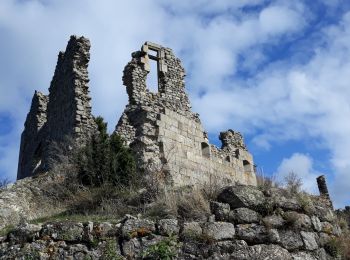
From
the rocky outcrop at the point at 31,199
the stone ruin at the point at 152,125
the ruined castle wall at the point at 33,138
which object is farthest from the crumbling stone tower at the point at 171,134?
the ruined castle wall at the point at 33,138

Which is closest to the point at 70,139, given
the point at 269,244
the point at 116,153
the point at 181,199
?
the point at 116,153

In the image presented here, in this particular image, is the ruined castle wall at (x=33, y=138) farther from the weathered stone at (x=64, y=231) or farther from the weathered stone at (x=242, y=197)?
the weathered stone at (x=242, y=197)

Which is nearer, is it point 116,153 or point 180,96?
point 116,153

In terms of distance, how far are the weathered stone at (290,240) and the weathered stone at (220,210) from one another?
0.77 m

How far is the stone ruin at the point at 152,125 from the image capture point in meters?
15.0

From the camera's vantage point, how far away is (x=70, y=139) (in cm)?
1482

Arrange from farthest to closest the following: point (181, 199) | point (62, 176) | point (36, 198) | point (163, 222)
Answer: point (62, 176), point (36, 198), point (181, 199), point (163, 222)

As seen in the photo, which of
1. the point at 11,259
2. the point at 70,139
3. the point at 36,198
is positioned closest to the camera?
the point at 11,259

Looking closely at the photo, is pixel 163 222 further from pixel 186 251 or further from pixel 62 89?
pixel 62 89

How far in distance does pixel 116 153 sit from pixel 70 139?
2381mm

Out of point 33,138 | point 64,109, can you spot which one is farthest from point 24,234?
point 33,138

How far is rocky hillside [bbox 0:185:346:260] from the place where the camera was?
634 centimetres

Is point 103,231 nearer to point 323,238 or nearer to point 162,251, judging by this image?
point 162,251

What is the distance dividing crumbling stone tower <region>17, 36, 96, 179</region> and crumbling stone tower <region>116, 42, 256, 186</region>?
4.00 ft
